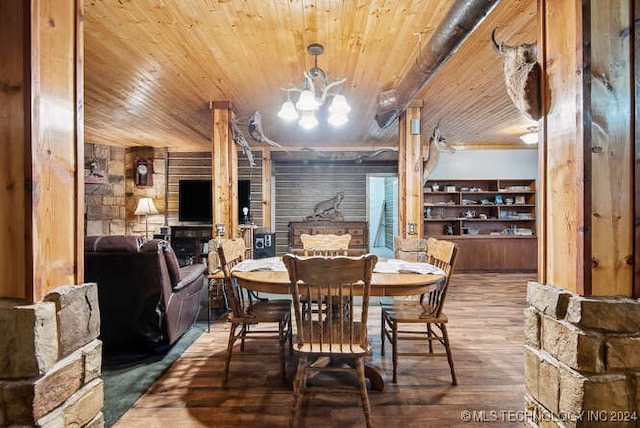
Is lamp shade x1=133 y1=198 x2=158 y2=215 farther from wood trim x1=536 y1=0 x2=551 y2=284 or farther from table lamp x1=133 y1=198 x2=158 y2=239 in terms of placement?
wood trim x1=536 y1=0 x2=551 y2=284

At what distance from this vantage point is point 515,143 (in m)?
6.28

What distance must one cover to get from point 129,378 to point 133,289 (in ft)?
2.09

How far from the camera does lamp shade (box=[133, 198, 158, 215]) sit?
6.29 meters

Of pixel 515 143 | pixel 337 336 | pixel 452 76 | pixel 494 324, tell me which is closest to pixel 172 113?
pixel 452 76

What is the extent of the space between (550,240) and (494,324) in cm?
259

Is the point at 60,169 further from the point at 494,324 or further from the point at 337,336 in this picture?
the point at 494,324

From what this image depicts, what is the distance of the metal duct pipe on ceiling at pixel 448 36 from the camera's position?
61.8 inches

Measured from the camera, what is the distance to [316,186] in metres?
8.04

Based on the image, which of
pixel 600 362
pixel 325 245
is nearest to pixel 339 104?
pixel 325 245

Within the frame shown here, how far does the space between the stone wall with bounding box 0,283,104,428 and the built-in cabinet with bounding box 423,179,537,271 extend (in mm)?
5988

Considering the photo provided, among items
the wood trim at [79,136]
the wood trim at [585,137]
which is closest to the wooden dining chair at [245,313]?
the wood trim at [79,136]

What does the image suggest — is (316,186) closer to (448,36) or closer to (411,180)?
(411,180)

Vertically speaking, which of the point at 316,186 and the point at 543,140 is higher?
the point at 316,186

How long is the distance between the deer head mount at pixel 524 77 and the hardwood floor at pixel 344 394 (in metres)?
1.60
